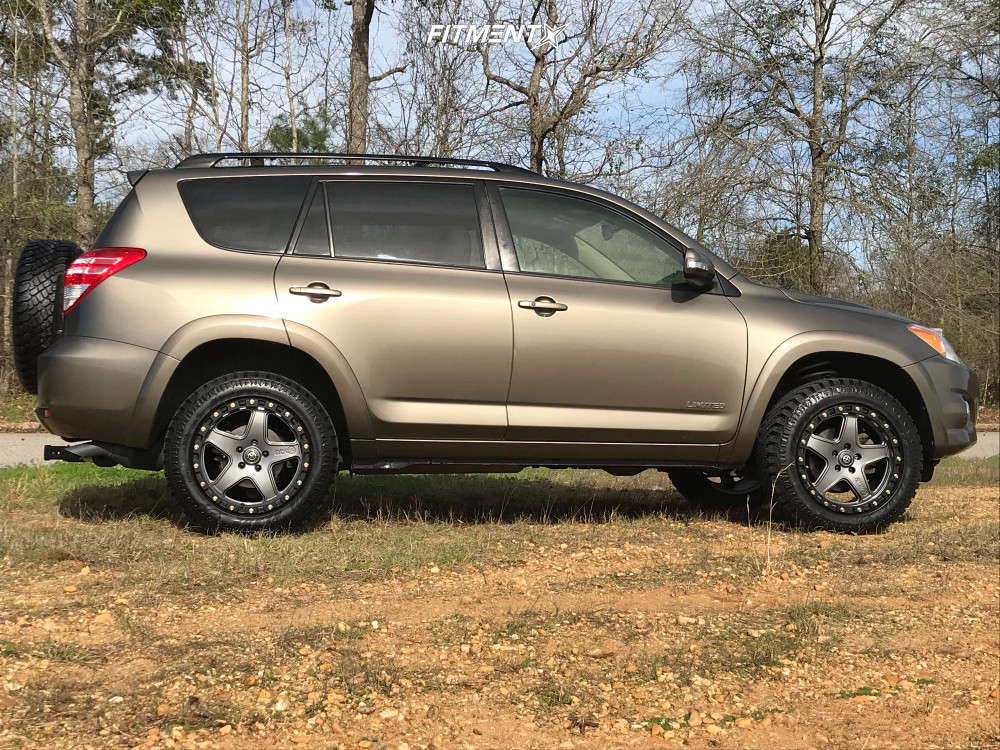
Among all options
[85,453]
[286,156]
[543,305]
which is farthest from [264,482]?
[286,156]

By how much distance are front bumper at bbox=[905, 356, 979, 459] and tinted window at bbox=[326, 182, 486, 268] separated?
8.75ft

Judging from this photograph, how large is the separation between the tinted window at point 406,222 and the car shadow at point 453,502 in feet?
4.97

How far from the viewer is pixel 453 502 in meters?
6.66

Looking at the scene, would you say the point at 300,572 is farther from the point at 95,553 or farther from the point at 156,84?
the point at 156,84

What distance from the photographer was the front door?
210 inches

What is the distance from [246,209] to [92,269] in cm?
83

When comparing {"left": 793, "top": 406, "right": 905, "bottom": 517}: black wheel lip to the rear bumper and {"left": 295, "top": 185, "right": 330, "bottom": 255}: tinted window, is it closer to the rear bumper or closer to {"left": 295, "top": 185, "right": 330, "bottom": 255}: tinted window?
{"left": 295, "top": 185, "right": 330, "bottom": 255}: tinted window

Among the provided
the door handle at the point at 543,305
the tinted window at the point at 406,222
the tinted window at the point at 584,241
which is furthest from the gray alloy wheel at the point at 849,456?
the tinted window at the point at 406,222

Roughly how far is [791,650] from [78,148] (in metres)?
18.1

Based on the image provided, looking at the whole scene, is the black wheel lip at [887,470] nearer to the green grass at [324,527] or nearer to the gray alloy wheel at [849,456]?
the gray alloy wheel at [849,456]

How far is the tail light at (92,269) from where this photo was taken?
5016 mm

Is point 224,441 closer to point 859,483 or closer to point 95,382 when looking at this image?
point 95,382

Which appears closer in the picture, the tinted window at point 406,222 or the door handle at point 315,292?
the door handle at point 315,292

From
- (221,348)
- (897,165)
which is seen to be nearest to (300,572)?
(221,348)
